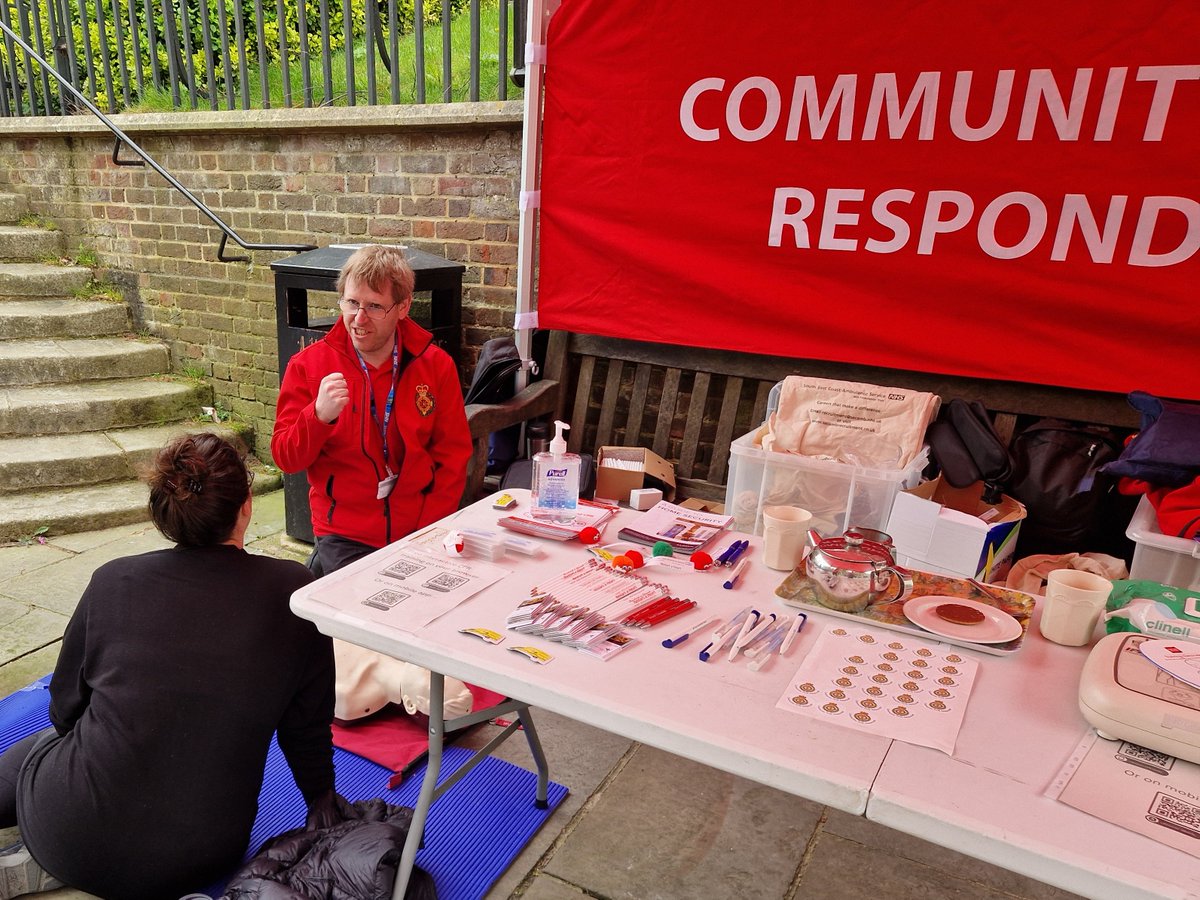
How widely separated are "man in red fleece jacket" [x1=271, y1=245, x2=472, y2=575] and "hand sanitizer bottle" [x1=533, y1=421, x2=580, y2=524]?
0.74 m

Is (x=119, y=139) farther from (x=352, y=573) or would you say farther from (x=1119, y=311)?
(x=1119, y=311)

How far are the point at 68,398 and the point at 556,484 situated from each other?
156 inches

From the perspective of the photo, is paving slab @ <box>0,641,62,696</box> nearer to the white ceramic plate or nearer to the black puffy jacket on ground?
the black puffy jacket on ground

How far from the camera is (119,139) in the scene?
190 inches

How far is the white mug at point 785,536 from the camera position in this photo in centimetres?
177

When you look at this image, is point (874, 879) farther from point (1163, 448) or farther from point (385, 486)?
point (385, 486)

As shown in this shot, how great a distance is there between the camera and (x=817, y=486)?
250cm

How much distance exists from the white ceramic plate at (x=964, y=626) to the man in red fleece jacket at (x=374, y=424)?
161 centimetres

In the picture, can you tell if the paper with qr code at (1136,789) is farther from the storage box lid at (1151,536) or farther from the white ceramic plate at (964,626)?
the storage box lid at (1151,536)

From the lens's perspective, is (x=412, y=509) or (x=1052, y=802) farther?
(x=412, y=509)

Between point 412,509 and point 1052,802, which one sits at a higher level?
point 1052,802

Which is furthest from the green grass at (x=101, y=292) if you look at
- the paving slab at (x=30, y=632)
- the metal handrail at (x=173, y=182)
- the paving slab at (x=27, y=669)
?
the paving slab at (x=27, y=669)

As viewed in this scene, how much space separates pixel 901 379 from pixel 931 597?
4.97 ft

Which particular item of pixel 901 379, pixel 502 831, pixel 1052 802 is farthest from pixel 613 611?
pixel 901 379
